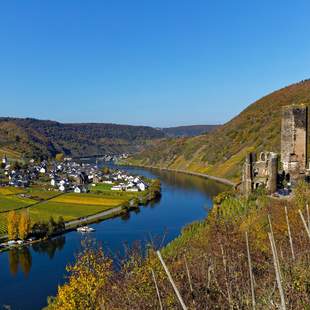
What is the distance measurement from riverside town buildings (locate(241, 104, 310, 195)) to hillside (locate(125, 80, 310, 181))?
2067 inches

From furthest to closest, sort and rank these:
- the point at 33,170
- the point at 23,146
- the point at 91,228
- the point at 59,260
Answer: the point at 23,146
the point at 33,170
the point at 91,228
the point at 59,260

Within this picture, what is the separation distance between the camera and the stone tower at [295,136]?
74.9 feet

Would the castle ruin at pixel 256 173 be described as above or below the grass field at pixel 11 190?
above

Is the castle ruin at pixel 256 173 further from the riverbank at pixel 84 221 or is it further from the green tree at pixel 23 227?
the green tree at pixel 23 227

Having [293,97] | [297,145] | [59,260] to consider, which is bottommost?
[59,260]

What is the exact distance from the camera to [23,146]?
15075 cm

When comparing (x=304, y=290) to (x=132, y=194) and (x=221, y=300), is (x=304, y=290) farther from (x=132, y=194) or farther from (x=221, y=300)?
(x=132, y=194)

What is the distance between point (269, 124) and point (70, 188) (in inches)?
1777

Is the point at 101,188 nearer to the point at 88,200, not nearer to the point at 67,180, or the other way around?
the point at 67,180

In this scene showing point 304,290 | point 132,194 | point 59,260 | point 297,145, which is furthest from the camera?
point 132,194

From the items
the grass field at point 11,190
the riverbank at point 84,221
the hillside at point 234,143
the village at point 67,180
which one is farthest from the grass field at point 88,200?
the hillside at point 234,143

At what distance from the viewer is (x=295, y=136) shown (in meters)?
23.0

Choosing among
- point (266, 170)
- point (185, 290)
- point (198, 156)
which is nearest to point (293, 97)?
point (198, 156)

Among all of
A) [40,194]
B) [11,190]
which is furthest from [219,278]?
[11,190]
